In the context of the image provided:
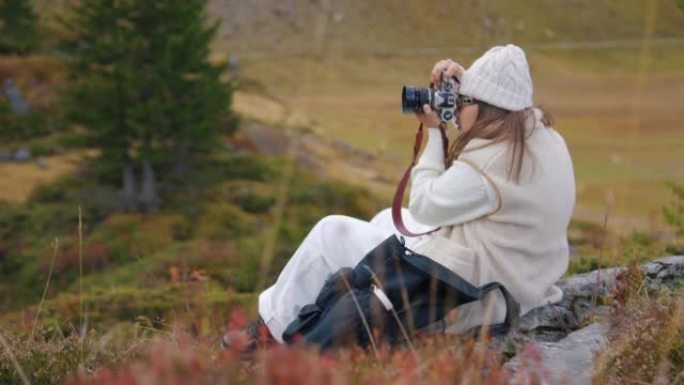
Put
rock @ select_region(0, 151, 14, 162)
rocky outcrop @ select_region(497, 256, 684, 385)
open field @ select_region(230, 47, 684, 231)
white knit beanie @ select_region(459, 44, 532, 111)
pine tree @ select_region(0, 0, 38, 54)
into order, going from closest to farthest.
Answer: rocky outcrop @ select_region(497, 256, 684, 385)
white knit beanie @ select_region(459, 44, 532, 111)
rock @ select_region(0, 151, 14, 162)
pine tree @ select_region(0, 0, 38, 54)
open field @ select_region(230, 47, 684, 231)

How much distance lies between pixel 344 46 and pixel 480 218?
3142 inches

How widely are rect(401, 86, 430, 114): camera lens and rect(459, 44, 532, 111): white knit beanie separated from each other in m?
0.18

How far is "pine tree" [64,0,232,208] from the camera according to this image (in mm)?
26406

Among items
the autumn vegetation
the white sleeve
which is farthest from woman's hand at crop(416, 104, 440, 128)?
the autumn vegetation

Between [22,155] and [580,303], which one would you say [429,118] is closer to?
[580,303]

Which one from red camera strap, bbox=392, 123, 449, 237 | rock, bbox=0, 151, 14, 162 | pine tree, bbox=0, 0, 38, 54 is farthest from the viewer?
pine tree, bbox=0, 0, 38, 54

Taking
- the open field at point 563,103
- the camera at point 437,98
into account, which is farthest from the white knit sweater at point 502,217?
the open field at point 563,103

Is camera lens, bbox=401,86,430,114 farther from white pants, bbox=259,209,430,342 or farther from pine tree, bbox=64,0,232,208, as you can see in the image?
pine tree, bbox=64,0,232,208

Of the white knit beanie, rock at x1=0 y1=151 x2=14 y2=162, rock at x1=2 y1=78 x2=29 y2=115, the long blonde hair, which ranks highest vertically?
the white knit beanie

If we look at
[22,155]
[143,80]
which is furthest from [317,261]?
[22,155]

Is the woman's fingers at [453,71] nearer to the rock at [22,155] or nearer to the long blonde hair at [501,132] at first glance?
the long blonde hair at [501,132]

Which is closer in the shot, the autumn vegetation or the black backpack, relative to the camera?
the black backpack

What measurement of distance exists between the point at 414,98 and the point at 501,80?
41 centimetres

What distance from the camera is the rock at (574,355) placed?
3.25 metres
